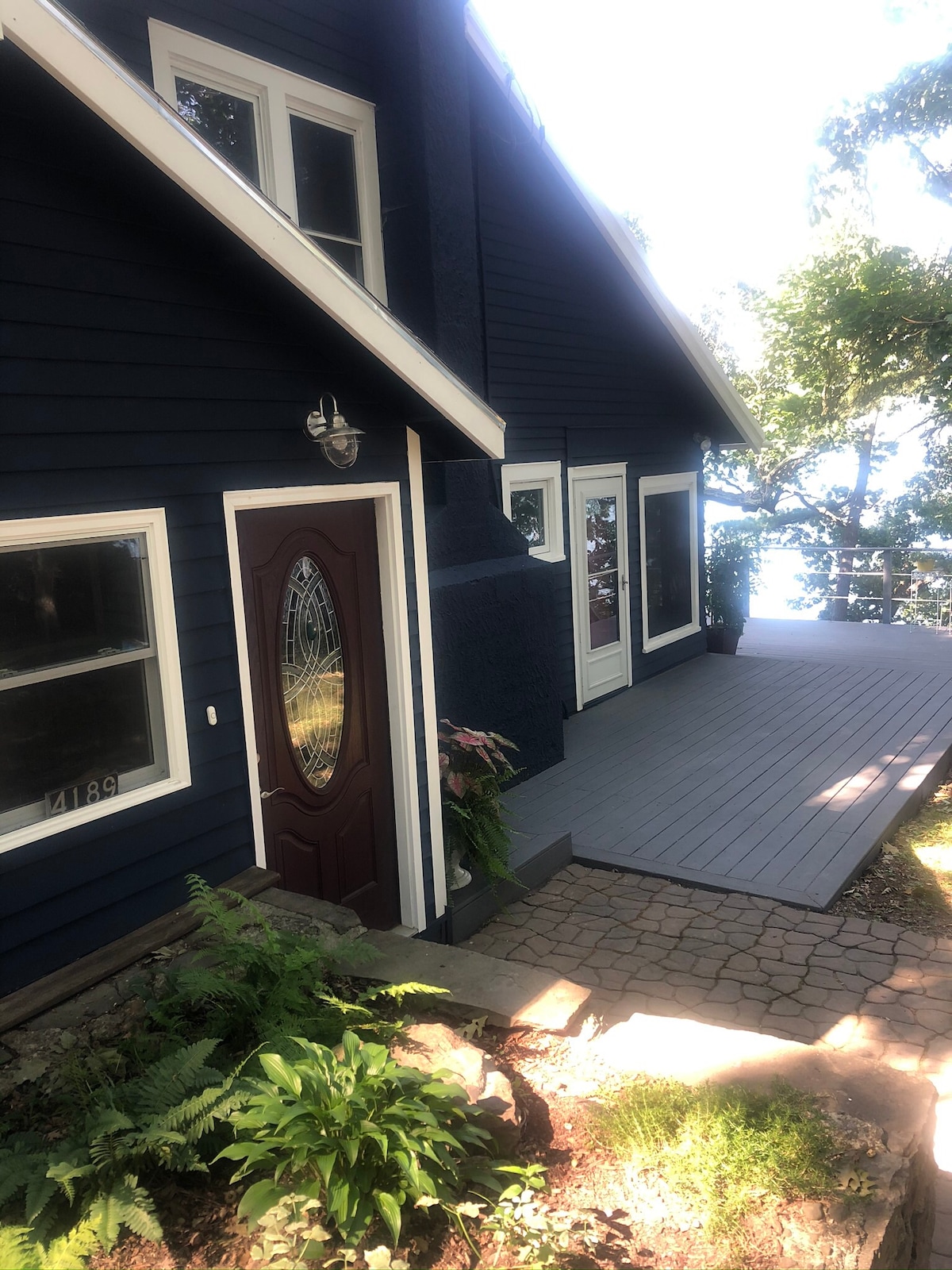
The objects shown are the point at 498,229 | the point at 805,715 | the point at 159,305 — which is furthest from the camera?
the point at 805,715

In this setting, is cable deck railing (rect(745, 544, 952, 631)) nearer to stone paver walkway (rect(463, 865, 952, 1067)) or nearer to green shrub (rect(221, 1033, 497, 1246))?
stone paver walkway (rect(463, 865, 952, 1067))

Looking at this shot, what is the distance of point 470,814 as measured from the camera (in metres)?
5.25

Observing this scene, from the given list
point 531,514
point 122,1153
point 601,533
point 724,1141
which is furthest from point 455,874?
point 601,533

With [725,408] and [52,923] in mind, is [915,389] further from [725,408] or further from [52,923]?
[52,923]

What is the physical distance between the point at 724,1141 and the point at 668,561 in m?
9.09

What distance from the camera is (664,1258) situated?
7.21ft

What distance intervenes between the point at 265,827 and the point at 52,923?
1.14 m

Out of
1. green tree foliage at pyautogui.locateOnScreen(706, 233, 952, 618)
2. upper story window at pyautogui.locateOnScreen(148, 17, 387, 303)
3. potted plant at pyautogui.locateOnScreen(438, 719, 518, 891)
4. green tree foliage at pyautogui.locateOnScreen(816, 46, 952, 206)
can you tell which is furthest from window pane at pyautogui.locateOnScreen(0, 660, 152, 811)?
green tree foliage at pyautogui.locateOnScreen(816, 46, 952, 206)

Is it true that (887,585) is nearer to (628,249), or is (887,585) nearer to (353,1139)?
(628,249)

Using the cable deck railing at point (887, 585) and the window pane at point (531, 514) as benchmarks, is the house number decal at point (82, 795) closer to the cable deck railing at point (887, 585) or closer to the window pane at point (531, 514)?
the window pane at point (531, 514)

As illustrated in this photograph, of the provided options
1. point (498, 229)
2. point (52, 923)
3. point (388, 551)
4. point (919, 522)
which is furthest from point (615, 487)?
point (919, 522)

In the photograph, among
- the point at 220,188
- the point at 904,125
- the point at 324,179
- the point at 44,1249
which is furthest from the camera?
the point at 904,125

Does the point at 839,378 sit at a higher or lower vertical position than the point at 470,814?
higher

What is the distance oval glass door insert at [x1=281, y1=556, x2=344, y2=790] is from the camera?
175 inches
